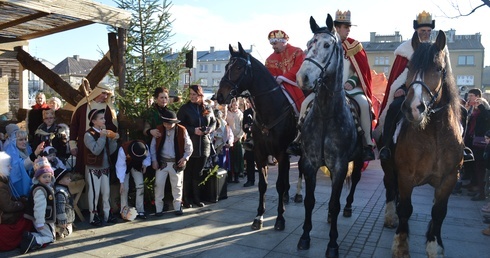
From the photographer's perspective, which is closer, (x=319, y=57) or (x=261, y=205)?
(x=319, y=57)

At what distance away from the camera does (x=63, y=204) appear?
4879 millimetres

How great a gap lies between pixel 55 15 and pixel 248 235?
16.0 feet

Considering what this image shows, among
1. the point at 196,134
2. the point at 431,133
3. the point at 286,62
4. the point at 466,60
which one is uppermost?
the point at 466,60

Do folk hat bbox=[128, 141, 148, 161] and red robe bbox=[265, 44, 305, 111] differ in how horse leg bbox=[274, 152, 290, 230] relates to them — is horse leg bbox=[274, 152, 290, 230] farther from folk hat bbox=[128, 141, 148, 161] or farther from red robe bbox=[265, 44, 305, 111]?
folk hat bbox=[128, 141, 148, 161]

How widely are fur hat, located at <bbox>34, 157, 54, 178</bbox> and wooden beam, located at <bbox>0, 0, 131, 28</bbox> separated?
6.73 ft

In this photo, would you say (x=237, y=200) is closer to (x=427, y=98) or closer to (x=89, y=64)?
(x=427, y=98)

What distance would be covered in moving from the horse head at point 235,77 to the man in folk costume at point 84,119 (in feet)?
6.12

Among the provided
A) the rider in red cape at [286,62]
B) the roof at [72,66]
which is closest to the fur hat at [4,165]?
the rider in red cape at [286,62]

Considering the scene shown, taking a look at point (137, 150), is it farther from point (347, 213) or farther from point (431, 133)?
point (431, 133)

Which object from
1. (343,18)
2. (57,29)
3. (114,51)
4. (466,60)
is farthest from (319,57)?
(466,60)

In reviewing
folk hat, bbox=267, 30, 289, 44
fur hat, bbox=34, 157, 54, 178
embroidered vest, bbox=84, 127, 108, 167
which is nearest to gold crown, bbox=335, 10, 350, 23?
folk hat, bbox=267, 30, 289, 44

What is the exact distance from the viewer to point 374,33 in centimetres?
6194

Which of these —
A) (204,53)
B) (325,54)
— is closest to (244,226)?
(325,54)

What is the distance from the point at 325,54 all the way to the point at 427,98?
1173 mm
